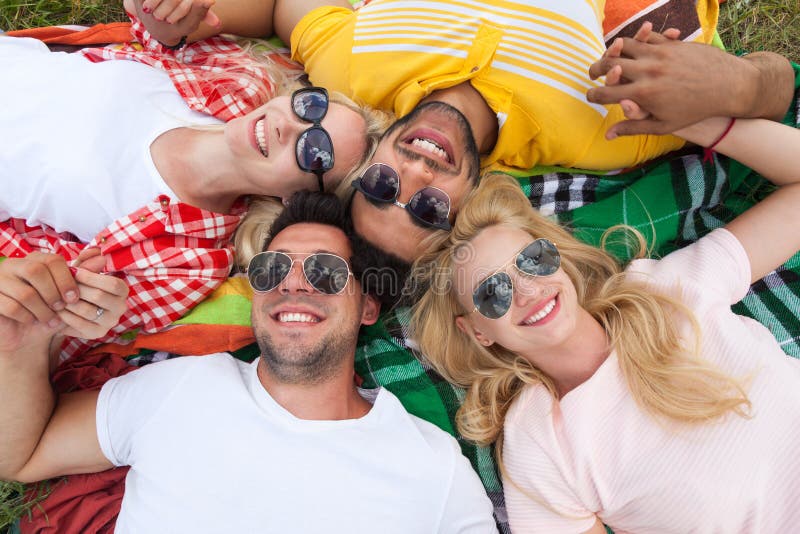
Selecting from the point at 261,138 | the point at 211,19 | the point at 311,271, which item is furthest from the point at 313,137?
the point at 211,19

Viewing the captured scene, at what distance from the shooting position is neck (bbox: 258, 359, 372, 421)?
287 cm

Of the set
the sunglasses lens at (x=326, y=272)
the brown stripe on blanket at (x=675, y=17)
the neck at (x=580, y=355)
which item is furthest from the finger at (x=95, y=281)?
the brown stripe on blanket at (x=675, y=17)

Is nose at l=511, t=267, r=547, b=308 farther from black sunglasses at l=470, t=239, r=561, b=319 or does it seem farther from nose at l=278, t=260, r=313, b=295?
nose at l=278, t=260, r=313, b=295

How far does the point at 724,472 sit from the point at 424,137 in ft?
6.92

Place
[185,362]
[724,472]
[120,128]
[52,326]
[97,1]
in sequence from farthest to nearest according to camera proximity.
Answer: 1. [97,1]
2. [120,128]
3. [185,362]
4. [52,326]
5. [724,472]

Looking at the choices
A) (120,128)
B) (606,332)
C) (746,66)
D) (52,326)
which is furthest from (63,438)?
(746,66)

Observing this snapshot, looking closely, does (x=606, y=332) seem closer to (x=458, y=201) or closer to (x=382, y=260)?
(x=458, y=201)

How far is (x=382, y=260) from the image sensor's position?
2969 millimetres

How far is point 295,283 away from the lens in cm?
283

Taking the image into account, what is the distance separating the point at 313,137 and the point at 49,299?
1434mm

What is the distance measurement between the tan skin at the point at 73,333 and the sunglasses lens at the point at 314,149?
0.32 m

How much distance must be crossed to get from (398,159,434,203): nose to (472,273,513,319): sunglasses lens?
58cm

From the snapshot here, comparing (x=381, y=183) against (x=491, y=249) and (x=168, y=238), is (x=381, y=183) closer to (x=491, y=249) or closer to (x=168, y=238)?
(x=491, y=249)

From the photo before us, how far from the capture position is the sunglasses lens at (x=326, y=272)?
9.23ft
